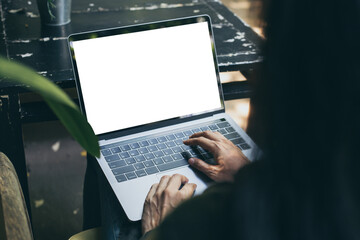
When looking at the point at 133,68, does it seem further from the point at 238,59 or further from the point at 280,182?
the point at 280,182

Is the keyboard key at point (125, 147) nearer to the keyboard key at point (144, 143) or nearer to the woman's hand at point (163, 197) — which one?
the keyboard key at point (144, 143)

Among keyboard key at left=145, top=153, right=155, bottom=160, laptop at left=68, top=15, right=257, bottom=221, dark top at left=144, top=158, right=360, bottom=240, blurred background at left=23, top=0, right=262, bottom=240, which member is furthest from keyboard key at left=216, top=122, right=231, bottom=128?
dark top at left=144, top=158, right=360, bottom=240

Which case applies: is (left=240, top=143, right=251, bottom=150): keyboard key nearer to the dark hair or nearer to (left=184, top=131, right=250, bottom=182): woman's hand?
(left=184, top=131, right=250, bottom=182): woman's hand

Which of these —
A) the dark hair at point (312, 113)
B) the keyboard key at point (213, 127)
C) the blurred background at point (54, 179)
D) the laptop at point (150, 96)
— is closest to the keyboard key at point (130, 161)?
the laptop at point (150, 96)

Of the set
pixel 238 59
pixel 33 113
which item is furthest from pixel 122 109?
pixel 238 59

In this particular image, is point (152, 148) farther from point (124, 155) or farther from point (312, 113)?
point (312, 113)

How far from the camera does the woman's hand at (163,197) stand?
91cm

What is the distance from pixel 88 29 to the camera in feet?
4.75

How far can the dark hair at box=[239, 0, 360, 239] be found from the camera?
1.46 ft

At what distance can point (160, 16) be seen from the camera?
154cm

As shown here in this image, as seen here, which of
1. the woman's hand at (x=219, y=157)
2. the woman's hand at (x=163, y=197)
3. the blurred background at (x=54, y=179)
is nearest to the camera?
the woman's hand at (x=163, y=197)

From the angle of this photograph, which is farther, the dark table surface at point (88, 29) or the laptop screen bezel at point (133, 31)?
the dark table surface at point (88, 29)

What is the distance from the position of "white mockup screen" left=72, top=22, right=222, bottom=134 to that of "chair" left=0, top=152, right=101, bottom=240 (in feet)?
1.08

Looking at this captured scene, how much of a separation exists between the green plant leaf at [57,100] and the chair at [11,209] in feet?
0.62
